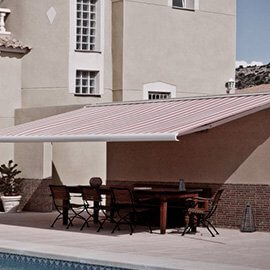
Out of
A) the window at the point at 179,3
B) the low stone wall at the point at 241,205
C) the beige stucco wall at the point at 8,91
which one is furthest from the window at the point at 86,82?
the low stone wall at the point at 241,205

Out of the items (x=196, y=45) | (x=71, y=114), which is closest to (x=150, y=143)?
(x=71, y=114)

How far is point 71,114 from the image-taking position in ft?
105

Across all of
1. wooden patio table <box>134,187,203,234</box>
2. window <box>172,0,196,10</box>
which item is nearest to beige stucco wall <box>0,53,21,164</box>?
window <box>172,0,196,10</box>

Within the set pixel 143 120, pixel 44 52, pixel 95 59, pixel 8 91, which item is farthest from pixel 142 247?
pixel 95 59

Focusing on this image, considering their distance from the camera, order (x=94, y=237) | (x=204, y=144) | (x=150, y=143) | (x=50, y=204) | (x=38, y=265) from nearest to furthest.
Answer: (x=38, y=265) → (x=94, y=237) → (x=204, y=144) → (x=150, y=143) → (x=50, y=204)

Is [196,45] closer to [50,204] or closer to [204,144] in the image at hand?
[50,204]

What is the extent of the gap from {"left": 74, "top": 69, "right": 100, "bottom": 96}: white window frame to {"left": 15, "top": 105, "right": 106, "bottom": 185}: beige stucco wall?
3.61 meters

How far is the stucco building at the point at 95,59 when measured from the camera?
37.1m

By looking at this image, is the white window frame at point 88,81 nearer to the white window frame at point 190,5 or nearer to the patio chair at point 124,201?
the white window frame at point 190,5

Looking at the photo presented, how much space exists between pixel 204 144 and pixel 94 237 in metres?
5.36

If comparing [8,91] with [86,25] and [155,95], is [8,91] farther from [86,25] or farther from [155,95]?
[155,95]

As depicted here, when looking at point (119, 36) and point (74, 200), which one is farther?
point (119, 36)

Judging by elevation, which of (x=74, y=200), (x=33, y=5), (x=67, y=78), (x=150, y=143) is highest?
(x=33, y=5)

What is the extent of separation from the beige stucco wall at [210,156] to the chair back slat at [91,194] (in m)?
3.49
